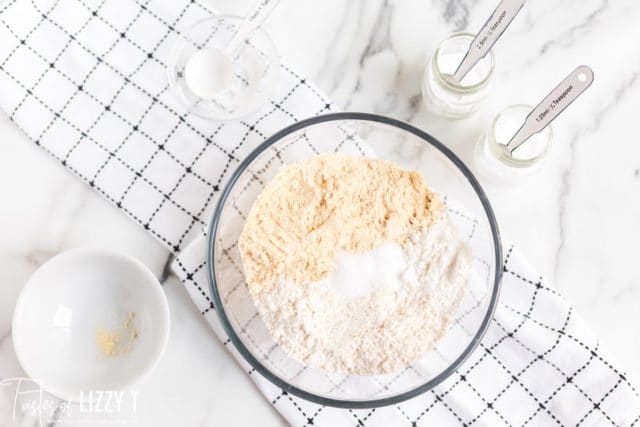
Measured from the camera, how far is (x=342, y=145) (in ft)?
3.83

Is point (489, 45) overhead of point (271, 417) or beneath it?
overhead

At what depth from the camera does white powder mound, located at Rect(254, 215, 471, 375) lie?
3.53 ft

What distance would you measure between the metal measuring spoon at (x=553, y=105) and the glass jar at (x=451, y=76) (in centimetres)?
9

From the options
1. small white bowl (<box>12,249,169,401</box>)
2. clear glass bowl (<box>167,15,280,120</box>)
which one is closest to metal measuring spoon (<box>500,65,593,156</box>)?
clear glass bowl (<box>167,15,280,120</box>)

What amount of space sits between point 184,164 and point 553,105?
1.78 ft

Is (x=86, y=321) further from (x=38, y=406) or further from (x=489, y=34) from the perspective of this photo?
(x=489, y=34)

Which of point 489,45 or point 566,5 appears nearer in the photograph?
point 489,45

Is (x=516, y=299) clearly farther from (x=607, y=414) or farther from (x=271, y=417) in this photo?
(x=271, y=417)

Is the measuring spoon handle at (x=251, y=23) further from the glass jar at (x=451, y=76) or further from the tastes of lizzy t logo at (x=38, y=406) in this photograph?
the tastes of lizzy t logo at (x=38, y=406)

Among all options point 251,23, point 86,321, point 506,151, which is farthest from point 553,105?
point 86,321

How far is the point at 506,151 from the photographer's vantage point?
3.62ft

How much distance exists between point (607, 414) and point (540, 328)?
0.16m

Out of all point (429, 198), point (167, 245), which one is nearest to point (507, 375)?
point (429, 198)

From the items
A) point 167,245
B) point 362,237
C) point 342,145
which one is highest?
point 342,145
